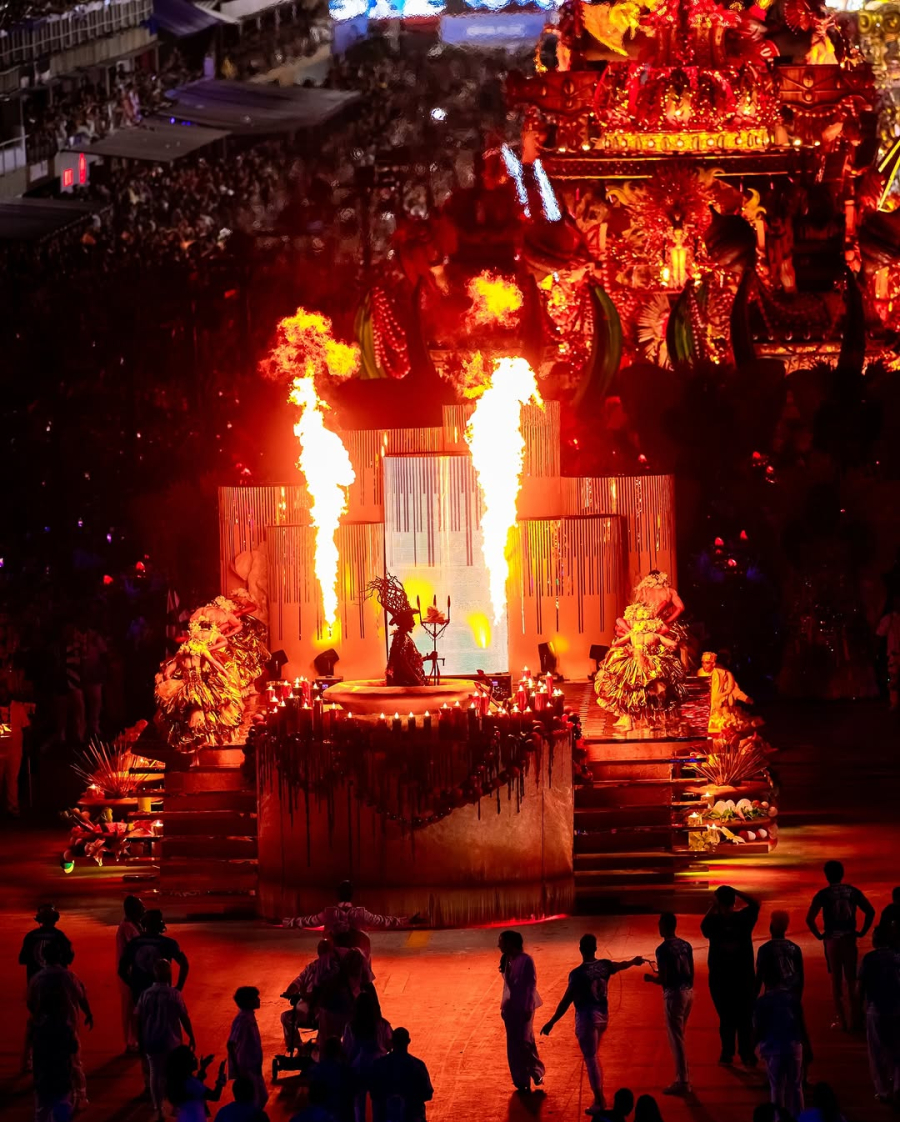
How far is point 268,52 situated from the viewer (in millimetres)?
44469

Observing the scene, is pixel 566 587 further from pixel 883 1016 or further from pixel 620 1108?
pixel 620 1108

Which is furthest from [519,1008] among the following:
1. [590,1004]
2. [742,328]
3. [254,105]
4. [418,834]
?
[254,105]

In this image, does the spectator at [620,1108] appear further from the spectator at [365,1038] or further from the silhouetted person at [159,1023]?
the silhouetted person at [159,1023]

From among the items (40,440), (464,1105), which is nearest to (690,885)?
(464,1105)

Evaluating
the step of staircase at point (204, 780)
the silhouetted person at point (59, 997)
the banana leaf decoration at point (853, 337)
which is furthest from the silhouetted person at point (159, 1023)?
the banana leaf decoration at point (853, 337)

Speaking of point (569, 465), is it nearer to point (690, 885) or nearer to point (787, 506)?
point (787, 506)

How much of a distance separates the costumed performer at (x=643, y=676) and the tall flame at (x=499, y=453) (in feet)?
8.75

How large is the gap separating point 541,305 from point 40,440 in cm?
874

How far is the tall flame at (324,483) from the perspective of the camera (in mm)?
28484

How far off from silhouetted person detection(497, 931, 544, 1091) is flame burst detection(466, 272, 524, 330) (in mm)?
18674

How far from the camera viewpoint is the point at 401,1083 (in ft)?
40.4

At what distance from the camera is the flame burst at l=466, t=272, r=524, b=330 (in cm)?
3294

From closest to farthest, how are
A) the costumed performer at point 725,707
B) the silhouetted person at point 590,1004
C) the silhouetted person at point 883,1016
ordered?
the silhouetted person at point 883,1016 < the silhouetted person at point 590,1004 < the costumed performer at point 725,707

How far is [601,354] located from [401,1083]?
21.0 meters
